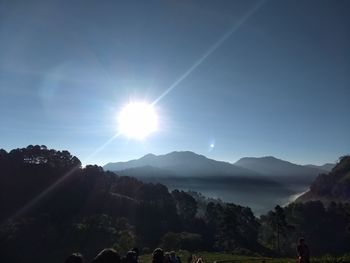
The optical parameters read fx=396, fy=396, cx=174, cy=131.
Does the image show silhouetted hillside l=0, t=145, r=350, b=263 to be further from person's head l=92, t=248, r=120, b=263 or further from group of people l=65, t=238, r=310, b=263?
person's head l=92, t=248, r=120, b=263

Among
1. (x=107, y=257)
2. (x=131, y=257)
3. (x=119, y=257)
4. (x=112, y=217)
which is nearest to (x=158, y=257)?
(x=131, y=257)

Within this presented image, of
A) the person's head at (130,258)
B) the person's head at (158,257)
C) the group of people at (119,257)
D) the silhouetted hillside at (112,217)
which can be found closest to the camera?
the group of people at (119,257)

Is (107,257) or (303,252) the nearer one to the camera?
(107,257)

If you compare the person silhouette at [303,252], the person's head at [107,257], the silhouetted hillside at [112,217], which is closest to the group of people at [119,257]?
the person's head at [107,257]

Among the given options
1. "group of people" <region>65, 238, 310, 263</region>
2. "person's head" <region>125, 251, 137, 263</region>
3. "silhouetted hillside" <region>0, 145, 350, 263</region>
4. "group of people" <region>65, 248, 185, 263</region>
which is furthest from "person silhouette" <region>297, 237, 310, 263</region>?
"silhouetted hillside" <region>0, 145, 350, 263</region>

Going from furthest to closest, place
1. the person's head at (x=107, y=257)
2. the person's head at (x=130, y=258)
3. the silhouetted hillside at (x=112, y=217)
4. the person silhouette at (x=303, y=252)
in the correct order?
the silhouetted hillside at (x=112, y=217), the person silhouette at (x=303, y=252), the person's head at (x=130, y=258), the person's head at (x=107, y=257)

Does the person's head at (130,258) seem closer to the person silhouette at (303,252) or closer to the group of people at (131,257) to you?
the group of people at (131,257)

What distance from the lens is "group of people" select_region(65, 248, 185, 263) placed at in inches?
438

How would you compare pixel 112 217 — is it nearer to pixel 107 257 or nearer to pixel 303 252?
pixel 303 252

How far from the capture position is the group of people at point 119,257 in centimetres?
1112

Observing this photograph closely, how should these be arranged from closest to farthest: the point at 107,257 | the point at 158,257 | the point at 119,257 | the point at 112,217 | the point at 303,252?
the point at 107,257 → the point at 119,257 → the point at 158,257 → the point at 303,252 → the point at 112,217

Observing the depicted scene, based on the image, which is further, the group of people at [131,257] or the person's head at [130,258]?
the person's head at [130,258]

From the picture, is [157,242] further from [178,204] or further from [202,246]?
[178,204]

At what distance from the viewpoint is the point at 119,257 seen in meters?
11.8
